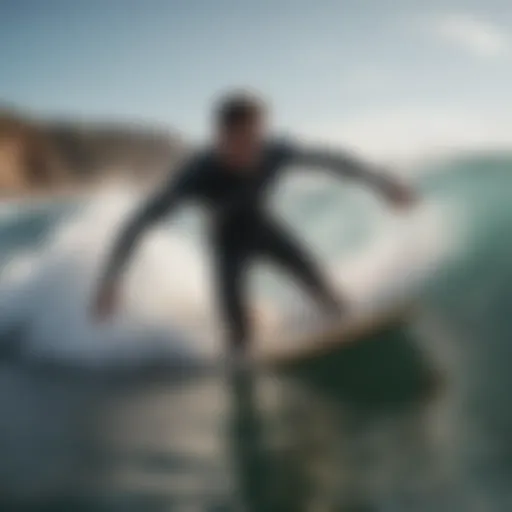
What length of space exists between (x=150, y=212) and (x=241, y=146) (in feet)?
0.66

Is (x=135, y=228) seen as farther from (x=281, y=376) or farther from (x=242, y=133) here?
(x=281, y=376)

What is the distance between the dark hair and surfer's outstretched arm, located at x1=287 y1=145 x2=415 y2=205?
3.6 inches

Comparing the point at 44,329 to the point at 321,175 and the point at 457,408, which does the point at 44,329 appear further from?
the point at 457,408

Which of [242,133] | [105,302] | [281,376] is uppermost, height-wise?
[242,133]

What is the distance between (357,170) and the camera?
165cm

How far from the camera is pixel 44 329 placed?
1731mm

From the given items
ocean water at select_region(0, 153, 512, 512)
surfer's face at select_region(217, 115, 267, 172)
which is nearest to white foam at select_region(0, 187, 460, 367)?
ocean water at select_region(0, 153, 512, 512)

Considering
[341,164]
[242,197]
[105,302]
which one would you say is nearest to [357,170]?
[341,164]

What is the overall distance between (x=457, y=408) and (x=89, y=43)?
0.98 metres

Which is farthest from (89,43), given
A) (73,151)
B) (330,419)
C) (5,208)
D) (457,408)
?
(457,408)

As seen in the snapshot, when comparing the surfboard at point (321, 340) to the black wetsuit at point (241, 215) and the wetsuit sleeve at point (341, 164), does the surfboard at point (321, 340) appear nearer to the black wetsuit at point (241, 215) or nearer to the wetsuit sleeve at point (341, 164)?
the black wetsuit at point (241, 215)

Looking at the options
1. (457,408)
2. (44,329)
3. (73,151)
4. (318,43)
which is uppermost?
(318,43)

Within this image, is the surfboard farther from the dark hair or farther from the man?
the dark hair

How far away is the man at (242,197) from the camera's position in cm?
165
